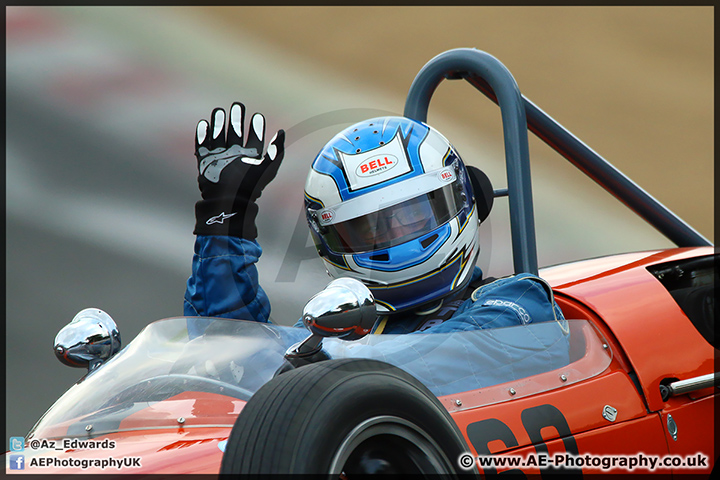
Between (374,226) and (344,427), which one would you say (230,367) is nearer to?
(344,427)

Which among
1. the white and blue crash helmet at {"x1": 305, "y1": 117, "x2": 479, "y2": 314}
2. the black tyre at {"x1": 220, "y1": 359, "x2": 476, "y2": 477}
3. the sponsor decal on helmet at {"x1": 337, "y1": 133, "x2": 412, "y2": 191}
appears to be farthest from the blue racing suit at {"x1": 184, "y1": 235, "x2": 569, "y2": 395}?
the sponsor decal on helmet at {"x1": 337, "y1": 133, "x2": 412, "y2": 191}

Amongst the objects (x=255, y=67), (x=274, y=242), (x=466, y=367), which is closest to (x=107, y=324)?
(x=274, y=242)

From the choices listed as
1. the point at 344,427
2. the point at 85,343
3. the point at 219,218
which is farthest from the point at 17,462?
the point at 219,218

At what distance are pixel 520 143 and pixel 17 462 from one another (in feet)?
5.63

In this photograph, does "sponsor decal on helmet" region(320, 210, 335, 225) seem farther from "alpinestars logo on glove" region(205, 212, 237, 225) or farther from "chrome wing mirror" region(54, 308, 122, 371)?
"chrome wing mirror" region(54, 308, 122, 371)

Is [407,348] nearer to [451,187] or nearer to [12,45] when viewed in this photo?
[451,187]

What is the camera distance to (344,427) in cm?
102

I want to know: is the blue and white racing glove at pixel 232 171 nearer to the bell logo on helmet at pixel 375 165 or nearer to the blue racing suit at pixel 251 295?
the blue racing suit at pixel 251 295

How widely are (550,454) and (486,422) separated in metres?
0.17

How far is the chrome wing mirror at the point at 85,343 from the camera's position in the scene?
1.64 m

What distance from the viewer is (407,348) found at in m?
1.39

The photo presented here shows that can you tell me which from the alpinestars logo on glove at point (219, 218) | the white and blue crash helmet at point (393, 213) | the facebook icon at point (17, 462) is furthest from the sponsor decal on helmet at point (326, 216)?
the facebook icon at point (17, 462)

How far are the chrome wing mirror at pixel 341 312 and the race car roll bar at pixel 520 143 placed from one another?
1.12m

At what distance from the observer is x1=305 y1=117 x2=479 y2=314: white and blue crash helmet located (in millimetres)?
1902
